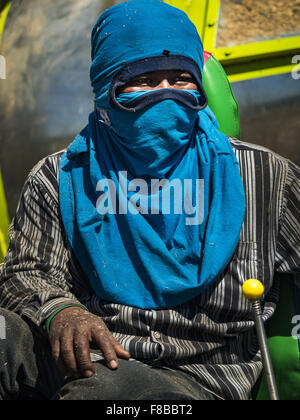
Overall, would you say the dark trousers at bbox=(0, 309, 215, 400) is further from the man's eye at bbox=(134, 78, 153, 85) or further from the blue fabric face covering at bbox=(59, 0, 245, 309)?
the man's eye at bbox=(134, 78, 153, 85)

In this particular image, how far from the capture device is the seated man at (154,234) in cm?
209

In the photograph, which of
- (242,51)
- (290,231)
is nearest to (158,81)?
(290,231)

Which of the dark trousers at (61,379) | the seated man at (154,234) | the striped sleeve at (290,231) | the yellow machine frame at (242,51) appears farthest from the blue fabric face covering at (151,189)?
the yellow machine frame at (242,51)

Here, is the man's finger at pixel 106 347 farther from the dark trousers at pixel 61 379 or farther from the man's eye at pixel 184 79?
the man's eye at pixel 184 79

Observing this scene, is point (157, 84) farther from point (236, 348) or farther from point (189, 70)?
point (236, 348)

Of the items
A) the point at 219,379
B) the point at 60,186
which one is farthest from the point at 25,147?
the point at 219,379

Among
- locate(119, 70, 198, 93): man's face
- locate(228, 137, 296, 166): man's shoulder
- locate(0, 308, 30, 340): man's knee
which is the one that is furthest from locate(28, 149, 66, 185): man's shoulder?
locate(228, 137, 296, 166): man's shoulder

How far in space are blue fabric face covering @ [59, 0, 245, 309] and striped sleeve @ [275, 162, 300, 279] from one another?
167 mm

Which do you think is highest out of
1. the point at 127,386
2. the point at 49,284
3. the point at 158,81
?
the point at 158,81

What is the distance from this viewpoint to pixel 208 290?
2.14 metres

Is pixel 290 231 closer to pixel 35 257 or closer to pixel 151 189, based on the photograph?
pixel 151 189

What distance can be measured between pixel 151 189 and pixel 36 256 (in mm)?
501

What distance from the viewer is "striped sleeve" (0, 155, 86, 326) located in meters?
2.18

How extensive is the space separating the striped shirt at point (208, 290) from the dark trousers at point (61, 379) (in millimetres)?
69
